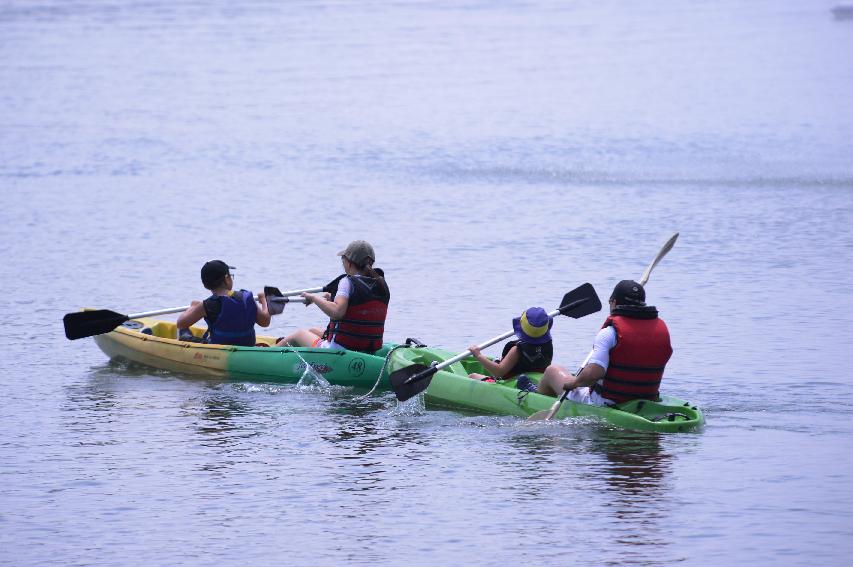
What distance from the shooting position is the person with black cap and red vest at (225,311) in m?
14.2

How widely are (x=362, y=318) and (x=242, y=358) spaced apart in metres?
1.40

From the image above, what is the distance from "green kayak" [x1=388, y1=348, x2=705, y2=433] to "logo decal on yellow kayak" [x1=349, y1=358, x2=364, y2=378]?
37 centimetres

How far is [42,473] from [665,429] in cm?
503

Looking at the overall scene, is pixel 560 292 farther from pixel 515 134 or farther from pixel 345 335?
pixel 515 134

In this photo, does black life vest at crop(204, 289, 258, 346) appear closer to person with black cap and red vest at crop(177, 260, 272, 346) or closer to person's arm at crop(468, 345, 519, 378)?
person with black cap and red vest at crop(177, 260, 272, 346)

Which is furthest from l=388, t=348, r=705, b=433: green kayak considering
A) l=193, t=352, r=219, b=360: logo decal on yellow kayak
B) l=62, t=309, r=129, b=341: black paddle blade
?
l=62, t=309, r=129, b=341: black paddle blade

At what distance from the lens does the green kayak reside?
38.9ft

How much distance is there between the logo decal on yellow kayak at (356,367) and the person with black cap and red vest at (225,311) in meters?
1.13

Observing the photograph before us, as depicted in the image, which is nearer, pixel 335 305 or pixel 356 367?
pixel 335 305

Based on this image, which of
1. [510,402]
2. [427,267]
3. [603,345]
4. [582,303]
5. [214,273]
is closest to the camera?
[603,345]

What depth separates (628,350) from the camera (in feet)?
37.7

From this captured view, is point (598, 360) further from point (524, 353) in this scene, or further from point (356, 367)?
point (356, 367)

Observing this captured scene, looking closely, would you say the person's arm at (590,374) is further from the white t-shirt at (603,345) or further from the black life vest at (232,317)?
the black life vest at (232,317)

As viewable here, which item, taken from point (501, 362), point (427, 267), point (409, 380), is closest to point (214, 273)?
point (409, 380)
